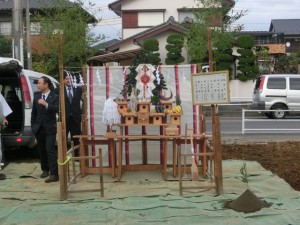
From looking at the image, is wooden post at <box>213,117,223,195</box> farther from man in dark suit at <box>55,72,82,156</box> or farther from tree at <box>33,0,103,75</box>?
tree at <box>33,0,103,75</box>

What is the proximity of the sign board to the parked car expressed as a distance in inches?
530

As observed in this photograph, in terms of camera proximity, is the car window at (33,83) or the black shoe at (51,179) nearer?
the black shoe at (51,179)

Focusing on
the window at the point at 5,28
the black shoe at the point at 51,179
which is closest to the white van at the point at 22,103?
the black shoe at the point at 51,179

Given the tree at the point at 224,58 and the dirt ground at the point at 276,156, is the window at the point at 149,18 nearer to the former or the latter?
the tree at the point at 224,58

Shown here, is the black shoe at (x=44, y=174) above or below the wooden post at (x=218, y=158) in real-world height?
below

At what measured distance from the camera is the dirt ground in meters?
7.76

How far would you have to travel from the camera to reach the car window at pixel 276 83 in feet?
63.6

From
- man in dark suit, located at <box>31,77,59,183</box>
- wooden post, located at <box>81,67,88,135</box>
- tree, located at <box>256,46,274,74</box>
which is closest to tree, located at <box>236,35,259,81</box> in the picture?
tree, located at <box>256,46,274,74</box>

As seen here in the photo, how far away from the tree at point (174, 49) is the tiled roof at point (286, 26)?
2258 centimetres

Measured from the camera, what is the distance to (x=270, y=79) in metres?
19.4

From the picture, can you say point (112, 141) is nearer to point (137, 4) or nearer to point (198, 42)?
point (198, 42)

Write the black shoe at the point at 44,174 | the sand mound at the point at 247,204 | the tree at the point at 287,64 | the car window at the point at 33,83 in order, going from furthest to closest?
1. the tree at the point at 287,64
2. the car window at the point at 33,83
3. the black shoe at the point at 44,174
4. the sand mound at the point at 247,204

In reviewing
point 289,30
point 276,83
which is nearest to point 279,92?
point 276,83

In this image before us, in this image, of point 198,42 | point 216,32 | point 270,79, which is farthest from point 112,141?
point 216,32
